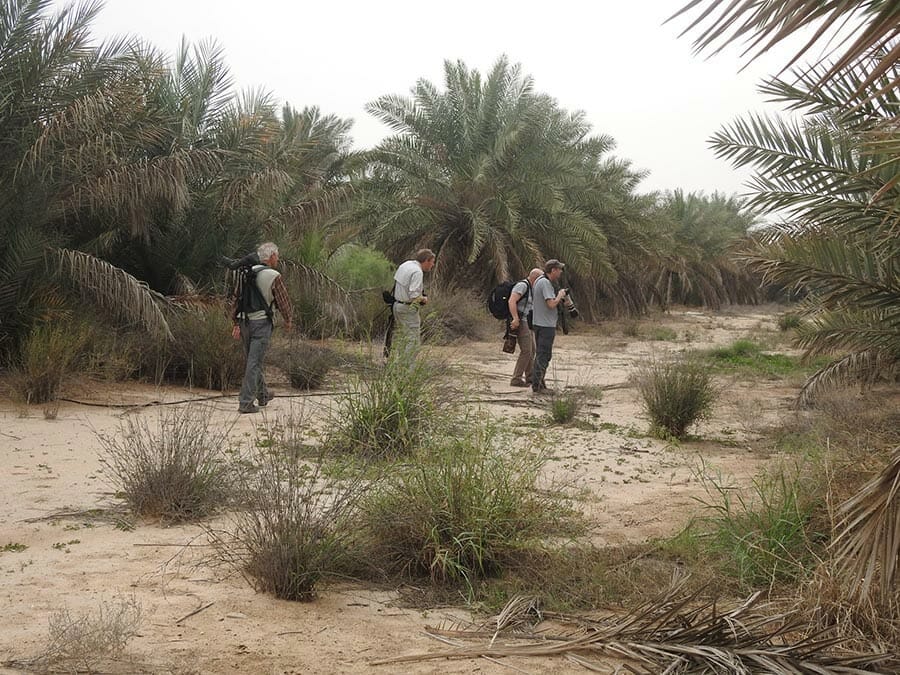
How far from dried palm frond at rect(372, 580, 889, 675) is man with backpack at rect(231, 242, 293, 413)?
21.6 ft

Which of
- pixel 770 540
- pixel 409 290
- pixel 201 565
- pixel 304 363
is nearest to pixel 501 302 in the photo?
pixel 409 290

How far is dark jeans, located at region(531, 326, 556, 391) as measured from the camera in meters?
12.6

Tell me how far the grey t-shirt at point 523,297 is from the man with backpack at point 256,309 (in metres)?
3.66

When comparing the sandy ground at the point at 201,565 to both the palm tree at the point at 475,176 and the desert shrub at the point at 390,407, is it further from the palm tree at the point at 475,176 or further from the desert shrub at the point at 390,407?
the palm tree at the point at 475,176

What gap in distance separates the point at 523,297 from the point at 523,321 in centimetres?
32

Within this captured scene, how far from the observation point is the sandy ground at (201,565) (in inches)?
158

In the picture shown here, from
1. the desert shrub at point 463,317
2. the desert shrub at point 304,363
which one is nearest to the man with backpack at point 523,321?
the desert shrub at point 304,363

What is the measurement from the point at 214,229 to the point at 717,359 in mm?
10026

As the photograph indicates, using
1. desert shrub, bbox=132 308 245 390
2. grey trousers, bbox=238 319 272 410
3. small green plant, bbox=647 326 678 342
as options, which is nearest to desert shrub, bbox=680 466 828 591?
grey trousers, bbox=238 319 272 410

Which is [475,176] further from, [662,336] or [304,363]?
[304,363]

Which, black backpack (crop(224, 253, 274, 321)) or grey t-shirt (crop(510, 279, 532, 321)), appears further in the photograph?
grey t-shirt (crop(510, 279, 532, 321))

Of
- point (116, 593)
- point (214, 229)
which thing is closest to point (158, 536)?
point (116, 593)

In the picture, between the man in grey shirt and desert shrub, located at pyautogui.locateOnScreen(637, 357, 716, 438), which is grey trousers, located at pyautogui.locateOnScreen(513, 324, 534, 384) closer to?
the man in grey shirt

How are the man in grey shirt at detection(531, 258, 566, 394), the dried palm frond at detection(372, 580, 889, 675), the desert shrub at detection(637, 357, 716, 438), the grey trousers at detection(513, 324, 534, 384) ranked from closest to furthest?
1. the dried palm frond at detection(372, 580, 889, 675)
2. the desert shrub at detection(637, 357, 716, 438)
3. the man in grey shirt at detection(531, 258, 566, 394)
4. the grey trousers at detection(513, 324, 534, 384)
